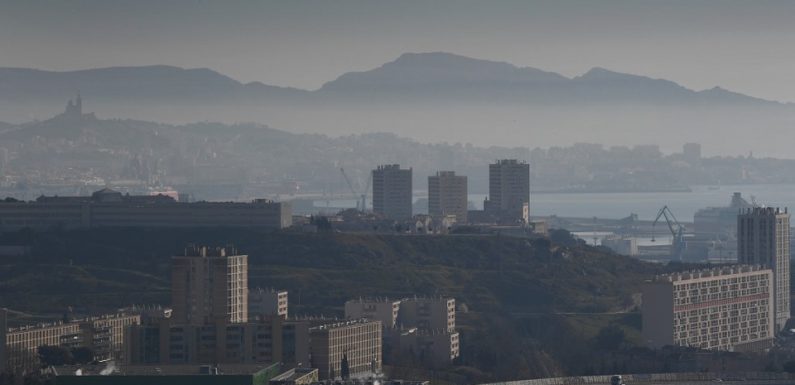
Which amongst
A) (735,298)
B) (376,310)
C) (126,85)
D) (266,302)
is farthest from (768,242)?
(126,85)

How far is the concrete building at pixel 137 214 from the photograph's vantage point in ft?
213

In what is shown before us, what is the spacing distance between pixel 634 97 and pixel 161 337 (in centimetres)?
15411

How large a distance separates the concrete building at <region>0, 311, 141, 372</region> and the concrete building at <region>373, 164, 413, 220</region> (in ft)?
136

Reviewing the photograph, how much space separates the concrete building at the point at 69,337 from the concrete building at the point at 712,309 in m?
10.8

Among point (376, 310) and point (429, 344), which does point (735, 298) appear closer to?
point (376, 310)

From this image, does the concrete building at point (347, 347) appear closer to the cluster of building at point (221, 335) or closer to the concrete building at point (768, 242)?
the cluster of building at point (221, 335)

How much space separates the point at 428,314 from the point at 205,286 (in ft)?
22.4

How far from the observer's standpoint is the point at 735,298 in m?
53.0

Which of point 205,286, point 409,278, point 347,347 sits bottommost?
point 347,347

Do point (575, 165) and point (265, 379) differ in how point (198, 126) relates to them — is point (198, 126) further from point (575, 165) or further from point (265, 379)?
point (265, 379)

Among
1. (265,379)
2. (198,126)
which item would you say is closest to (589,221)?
(198,126)

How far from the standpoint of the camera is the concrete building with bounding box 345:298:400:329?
155ft

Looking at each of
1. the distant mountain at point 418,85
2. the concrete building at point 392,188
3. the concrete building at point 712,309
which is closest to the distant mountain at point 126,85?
the distant mountain at point 418,85

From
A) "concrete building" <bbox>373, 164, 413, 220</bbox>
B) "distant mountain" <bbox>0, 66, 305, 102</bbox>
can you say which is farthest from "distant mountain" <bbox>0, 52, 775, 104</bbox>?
"concrete building" <bbox>373, 164, 413, 220</bbox>
